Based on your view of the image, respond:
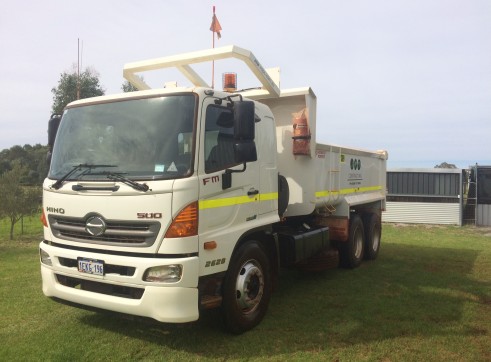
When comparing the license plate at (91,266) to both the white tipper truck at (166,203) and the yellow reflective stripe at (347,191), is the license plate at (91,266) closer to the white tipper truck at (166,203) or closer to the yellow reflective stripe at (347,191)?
the white tipper truck at (166,203)

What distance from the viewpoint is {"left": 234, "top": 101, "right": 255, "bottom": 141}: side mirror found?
3900 millimetres

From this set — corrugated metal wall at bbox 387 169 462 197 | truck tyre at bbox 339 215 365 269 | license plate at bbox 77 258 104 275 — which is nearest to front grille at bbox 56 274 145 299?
license plate at bbox 77 258 104 275

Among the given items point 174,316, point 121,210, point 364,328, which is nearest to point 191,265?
point 174,316

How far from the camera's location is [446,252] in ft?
32.6

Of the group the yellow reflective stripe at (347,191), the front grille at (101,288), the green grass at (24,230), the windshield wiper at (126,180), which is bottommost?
the green grass at (24,230)

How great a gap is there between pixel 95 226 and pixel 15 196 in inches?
385

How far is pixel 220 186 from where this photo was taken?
4.01 meters

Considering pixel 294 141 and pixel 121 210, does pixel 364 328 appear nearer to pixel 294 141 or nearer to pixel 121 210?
pixel 294 141

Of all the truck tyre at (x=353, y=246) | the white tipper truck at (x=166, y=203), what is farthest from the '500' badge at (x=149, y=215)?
the truck tyre at (x=353, y=246)

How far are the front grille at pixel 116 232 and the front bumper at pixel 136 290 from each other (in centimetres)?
13

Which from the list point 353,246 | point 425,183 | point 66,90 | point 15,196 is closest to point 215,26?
point 353,246

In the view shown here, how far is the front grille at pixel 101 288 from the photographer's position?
146 inches

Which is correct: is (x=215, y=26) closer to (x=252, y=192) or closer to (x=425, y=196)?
(x=252, y=192)

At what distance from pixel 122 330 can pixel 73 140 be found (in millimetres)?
2101
